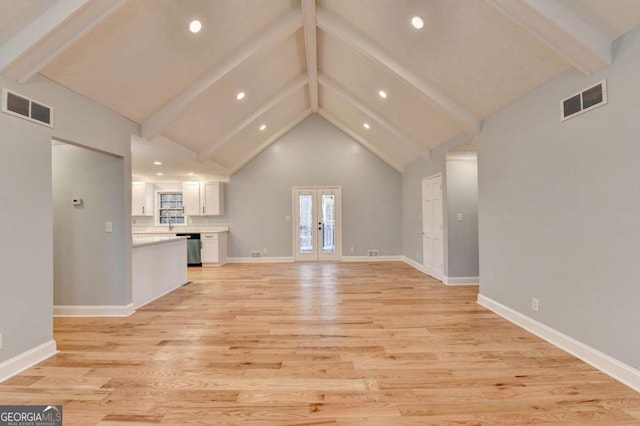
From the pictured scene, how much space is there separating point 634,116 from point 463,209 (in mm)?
3292

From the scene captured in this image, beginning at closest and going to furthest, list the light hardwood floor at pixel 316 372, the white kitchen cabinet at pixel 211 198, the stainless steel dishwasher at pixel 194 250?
the light hardwood floor at pixel 316 372
the stainless steel dishwasher at pixel 194 250
the white kitchen cabinet at pixel 211 198

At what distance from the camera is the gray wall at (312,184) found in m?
8.02

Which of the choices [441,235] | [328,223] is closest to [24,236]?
[441,235]

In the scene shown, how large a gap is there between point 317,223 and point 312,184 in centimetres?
109

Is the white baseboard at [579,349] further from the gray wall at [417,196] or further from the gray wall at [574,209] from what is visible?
the gray wall at [417,196]

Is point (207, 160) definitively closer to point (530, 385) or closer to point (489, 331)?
point (489, 331)

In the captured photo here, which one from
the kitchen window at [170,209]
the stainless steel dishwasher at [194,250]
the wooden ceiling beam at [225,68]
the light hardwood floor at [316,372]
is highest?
the wooden ceiling beam at [225,68]

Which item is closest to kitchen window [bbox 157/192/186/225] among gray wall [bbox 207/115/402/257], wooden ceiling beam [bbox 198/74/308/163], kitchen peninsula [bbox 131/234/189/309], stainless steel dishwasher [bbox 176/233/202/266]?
gray wall [bbox 207/115/402/257]

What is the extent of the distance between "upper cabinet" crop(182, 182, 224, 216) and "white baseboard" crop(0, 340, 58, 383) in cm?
528

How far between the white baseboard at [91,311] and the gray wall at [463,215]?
5.07 m

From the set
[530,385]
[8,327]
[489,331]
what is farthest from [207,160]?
[530,385]

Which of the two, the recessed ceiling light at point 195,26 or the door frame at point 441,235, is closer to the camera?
the recessed ceiling light at point 195,26

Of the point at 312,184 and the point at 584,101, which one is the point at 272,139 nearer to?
the point at 312,184

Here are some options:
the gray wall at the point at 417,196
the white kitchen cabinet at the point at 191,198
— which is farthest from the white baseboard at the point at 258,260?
the gray wall at the point at 417,196
